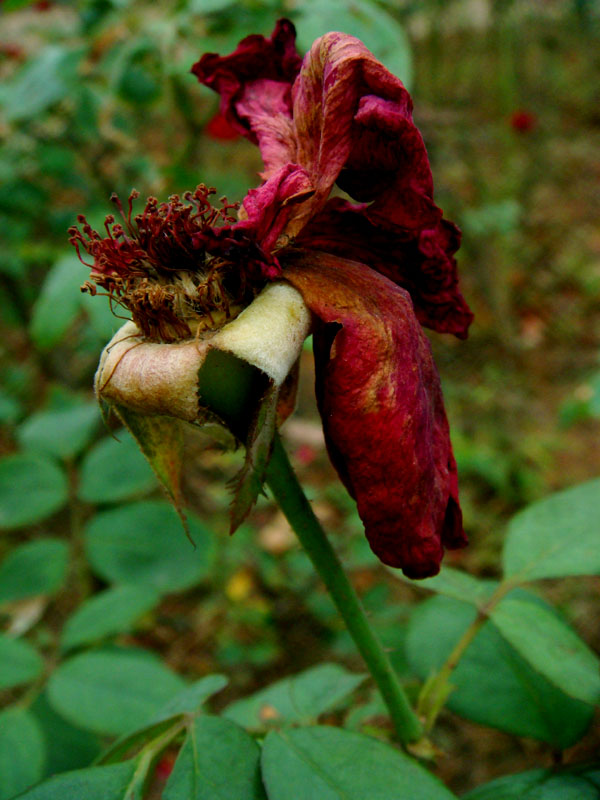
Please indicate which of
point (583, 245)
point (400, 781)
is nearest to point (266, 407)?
point (400, 781)

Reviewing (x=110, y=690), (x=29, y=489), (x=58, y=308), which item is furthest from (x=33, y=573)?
(x=58, y=308)

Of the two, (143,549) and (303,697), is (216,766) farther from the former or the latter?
(143,549)

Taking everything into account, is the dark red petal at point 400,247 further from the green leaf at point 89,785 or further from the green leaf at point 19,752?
the green leaf at point 19,752

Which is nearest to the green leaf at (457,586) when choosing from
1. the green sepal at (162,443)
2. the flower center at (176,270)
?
the green sepal at (162,443)

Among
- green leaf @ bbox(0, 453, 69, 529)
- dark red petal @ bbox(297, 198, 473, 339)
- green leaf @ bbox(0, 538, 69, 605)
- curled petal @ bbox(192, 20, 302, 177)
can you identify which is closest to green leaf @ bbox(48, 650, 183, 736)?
green leaf @ bbox(0, 538, 69, 605)

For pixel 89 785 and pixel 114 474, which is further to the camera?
pixel 114 474

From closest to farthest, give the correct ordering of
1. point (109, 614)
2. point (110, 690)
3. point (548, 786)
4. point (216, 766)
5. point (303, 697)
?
1. point (216, 766)
2. point (548, 786)
3. point (303, 697)
4. point (110, 690)
5. point (109, 614)

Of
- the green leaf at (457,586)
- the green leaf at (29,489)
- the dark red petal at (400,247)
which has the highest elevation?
the dark red petal at (400,247)

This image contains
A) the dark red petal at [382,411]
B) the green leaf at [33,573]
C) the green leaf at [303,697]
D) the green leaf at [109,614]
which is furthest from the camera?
the green leaf at [33,573]
